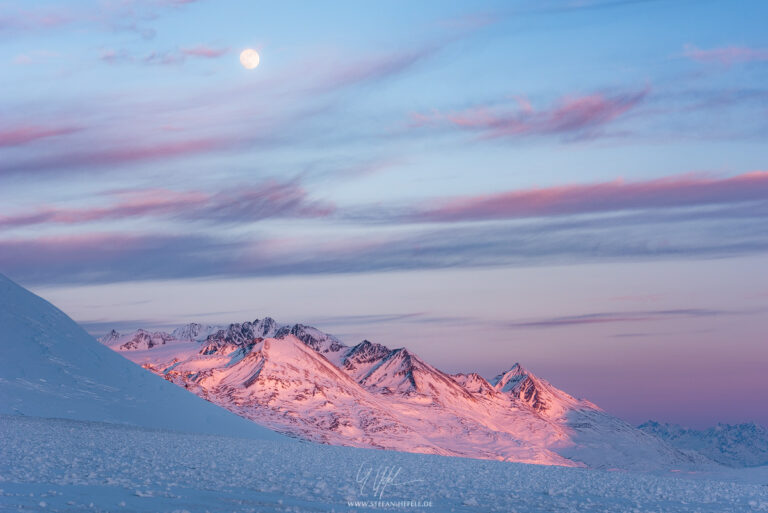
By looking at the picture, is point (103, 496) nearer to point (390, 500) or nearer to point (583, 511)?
point (390, 500)

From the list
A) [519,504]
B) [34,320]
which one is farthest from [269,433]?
[519,504]

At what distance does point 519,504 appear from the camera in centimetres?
3831

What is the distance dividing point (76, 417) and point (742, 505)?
65101 mm

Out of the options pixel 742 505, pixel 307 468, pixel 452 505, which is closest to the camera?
pixel 452 505

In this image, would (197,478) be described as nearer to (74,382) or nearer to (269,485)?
(269,485)
